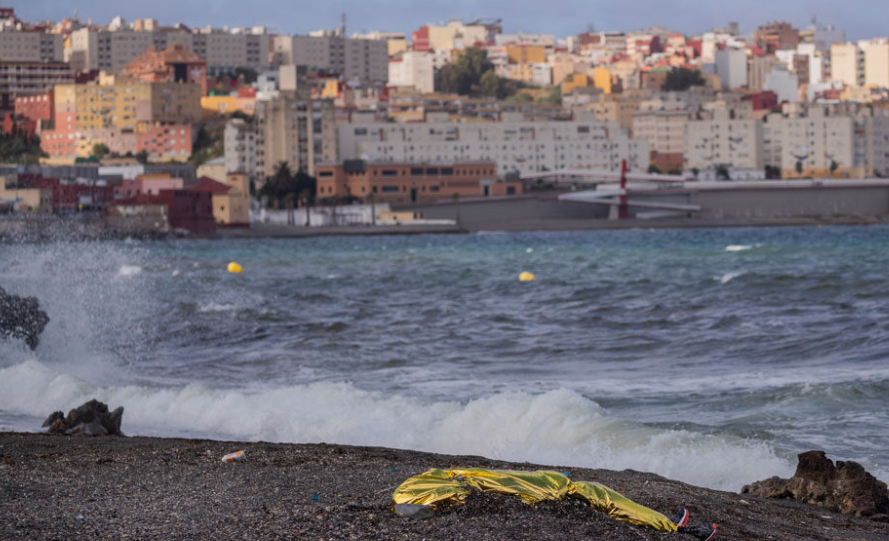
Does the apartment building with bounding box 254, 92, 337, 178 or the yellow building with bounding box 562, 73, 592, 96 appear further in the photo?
the yellow building with bounding box 562, 73, 592, 96

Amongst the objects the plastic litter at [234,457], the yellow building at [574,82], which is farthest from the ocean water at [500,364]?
the yellow building at [574,82]

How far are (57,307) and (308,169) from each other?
82.3m

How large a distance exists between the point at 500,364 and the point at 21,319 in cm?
555

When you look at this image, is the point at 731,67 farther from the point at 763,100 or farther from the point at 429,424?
the point at 429,424

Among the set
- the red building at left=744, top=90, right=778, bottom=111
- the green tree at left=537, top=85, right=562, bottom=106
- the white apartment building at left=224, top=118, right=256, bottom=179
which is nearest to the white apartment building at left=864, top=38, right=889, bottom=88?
the red building at left=744, top=90, right=778, bottom=111

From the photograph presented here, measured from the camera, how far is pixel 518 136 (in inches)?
4444

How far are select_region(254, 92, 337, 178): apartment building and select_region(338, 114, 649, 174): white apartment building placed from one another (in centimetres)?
345

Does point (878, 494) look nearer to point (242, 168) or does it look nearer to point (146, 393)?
point (146, 393)

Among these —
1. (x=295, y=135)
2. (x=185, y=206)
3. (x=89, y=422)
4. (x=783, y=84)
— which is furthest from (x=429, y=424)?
(x=783, y=84)

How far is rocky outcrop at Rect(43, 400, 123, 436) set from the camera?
984 cm

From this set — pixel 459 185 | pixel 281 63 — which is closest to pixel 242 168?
pixel 459 185

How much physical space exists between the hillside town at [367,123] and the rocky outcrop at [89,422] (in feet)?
228

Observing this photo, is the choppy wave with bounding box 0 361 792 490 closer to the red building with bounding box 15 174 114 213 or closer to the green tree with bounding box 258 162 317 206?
the red building with bounding box 15 174 114 213

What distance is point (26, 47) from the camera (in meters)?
153
